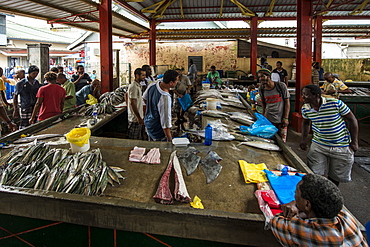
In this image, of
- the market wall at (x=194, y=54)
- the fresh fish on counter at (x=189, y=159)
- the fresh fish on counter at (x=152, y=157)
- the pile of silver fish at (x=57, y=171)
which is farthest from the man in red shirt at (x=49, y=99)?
the market wall at (x=194, y=54)

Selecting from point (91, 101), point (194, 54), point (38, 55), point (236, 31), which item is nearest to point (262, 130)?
point (91, 101)

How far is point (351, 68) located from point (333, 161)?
55.1 ft

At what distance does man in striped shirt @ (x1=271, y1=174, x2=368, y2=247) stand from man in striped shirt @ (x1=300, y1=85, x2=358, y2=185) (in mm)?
1973

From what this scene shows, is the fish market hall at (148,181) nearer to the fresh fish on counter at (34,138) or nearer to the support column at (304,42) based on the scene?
the fresh fish on counter at (34,138)

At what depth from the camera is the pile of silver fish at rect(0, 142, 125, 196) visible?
8.07 feet

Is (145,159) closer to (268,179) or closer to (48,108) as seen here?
(268,179)

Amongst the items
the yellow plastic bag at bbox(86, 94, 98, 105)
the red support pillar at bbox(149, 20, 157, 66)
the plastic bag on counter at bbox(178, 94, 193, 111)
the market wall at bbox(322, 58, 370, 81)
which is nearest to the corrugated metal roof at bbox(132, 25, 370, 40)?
the red support pillar at bbox(149, 20, 157, 66)

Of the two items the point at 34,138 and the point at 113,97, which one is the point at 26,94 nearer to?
the point at 113,97

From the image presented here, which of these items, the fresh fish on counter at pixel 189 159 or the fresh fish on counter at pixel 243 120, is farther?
the fresh fish on counter at pixel 243 120

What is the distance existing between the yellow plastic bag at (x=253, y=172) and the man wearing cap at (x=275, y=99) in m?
2.26

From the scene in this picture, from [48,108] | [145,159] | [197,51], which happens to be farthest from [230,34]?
[145,159]

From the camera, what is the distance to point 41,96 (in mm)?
4953

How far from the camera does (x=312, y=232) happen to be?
1529 millimetres

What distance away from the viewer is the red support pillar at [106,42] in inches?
323
